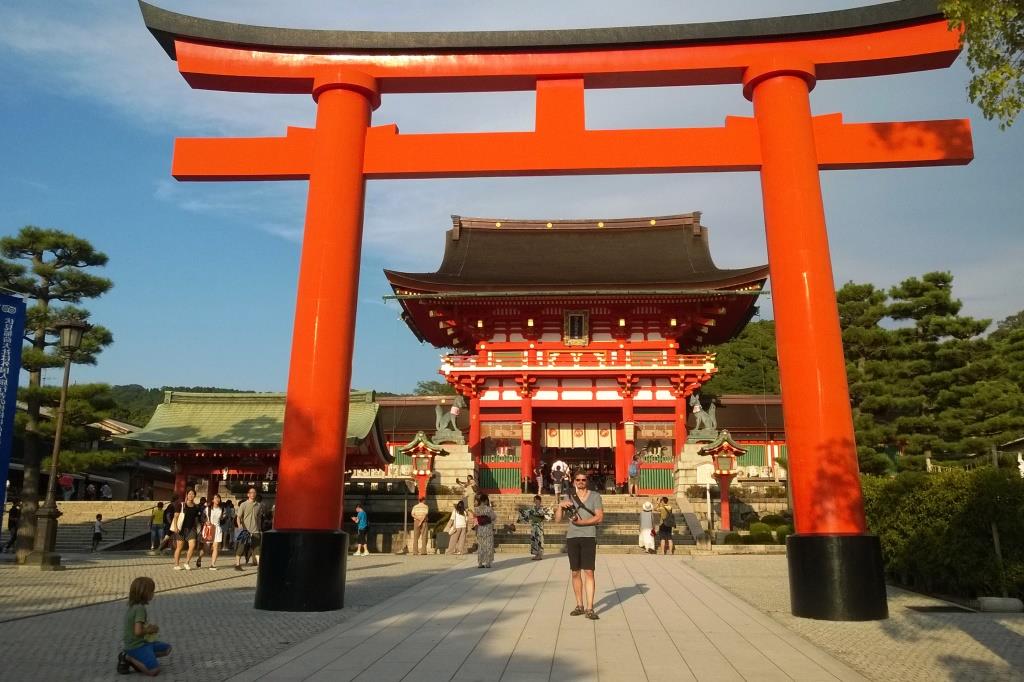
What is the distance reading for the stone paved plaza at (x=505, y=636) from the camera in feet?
19.4

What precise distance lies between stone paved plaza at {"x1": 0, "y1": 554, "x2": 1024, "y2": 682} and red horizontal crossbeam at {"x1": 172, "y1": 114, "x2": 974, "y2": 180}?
5.45 meters

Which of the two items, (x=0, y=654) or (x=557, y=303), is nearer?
(x=0, y=654)

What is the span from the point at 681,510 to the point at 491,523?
31.2ft

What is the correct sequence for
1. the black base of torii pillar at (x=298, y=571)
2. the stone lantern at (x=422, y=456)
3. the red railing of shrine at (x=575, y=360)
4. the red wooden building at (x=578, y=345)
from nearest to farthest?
the black base of torii pillar at (x=298, y=571) → the stone lantern at (x=422, y=456) → the red wooden building at (x=578, y=345) → the red railing of shrine at (x=575, y=360)

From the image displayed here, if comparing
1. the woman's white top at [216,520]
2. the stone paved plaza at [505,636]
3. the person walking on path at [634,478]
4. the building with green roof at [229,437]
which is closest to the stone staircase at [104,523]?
the building with green roof at [229,437]

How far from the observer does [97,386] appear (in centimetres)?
1961

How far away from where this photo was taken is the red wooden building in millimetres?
28281

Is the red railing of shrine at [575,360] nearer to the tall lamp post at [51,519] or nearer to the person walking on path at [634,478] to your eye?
the person walking on path at [634,478]

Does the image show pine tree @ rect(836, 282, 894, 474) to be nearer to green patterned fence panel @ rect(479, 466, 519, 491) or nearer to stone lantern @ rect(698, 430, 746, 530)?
stone lantern @ rect(698, 430, 746, 530)

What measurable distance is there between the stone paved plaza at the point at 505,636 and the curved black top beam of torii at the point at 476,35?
709 centimetres

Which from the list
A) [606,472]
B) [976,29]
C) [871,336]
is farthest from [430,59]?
[606,472]

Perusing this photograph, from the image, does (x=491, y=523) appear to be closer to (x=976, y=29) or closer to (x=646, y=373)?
(x=976, y=29)

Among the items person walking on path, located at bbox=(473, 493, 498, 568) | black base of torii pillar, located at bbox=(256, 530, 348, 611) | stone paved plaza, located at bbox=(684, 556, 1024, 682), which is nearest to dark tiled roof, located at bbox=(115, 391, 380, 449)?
person walking on path, located at bbox=(473, 493, 498, 568)

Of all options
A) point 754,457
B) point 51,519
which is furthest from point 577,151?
point 754,457
